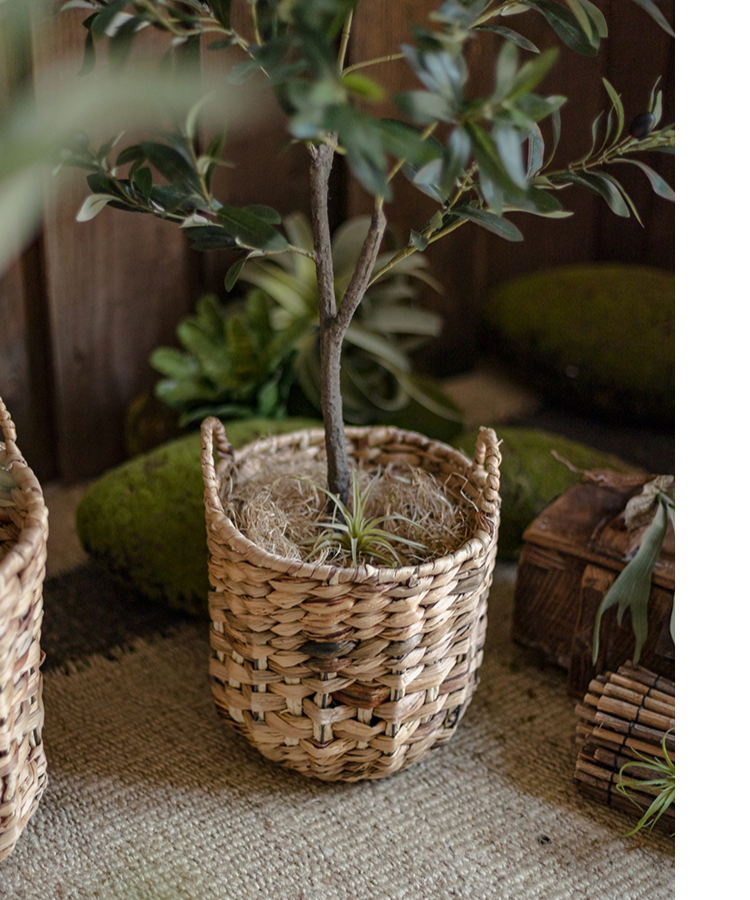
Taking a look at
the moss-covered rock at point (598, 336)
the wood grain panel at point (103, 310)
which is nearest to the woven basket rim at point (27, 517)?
the wood grain panel at point (103, 310)

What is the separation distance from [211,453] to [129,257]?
810 mm

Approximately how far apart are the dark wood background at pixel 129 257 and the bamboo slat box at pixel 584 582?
865 millimetres

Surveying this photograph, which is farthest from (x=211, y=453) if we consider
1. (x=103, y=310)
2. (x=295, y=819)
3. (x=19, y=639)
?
(x=103, y=310)

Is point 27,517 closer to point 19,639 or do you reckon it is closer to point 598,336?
point 19,639

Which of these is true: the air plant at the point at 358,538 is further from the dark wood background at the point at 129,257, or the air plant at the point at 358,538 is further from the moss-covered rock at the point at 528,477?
the dark wood background at the point at 129,257

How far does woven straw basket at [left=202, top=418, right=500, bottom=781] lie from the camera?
3.04 feet

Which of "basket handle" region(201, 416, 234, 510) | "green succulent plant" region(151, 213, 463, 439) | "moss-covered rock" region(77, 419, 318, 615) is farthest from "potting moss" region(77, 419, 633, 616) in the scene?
"basket handle" region(201, 416, 234, 510)

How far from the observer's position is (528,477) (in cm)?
155

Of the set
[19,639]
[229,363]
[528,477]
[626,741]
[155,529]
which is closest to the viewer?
[19,639]

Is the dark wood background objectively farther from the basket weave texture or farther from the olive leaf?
the olive leaf

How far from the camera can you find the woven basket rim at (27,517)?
2.56 ft

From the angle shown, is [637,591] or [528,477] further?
[528,477]
